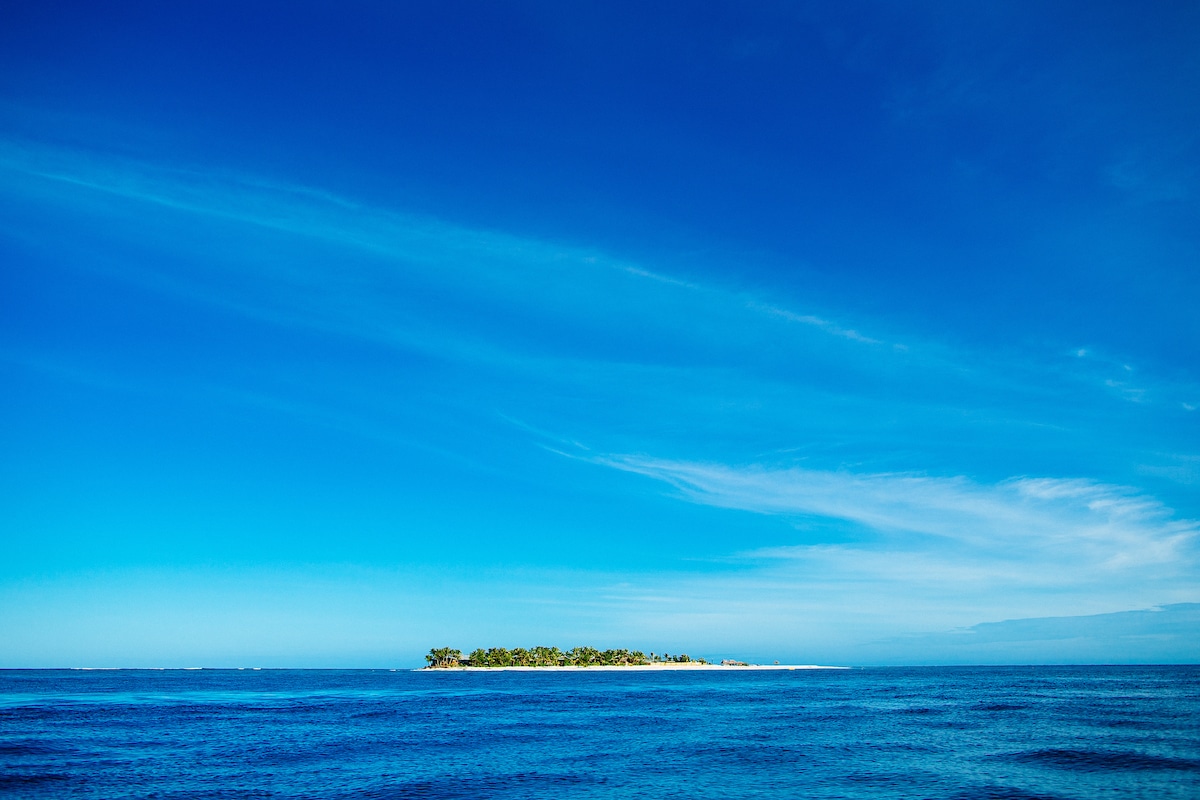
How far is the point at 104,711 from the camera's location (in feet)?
268

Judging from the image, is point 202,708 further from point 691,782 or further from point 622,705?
point 691,782

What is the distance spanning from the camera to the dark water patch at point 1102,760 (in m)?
38.1

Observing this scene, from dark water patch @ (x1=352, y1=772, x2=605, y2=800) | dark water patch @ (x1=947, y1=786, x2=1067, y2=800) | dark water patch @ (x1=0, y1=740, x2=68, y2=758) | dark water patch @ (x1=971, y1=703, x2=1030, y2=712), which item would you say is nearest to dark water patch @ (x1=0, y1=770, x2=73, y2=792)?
dark water patch @ (x1=0, y1=740, x2=68, y2=758)

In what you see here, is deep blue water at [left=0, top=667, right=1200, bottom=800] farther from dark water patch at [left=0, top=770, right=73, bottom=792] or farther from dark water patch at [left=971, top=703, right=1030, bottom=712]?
dark water patch at [left=971, top=703, right=1030, bottom=712]

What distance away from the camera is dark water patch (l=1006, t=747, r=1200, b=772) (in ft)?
125

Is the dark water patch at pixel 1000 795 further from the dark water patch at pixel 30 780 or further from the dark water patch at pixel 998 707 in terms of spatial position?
the dark water patch at pixel 998 707

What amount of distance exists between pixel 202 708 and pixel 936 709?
86035 mm

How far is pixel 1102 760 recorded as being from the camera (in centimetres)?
4056

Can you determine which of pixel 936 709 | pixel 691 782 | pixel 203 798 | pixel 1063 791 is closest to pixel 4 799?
pixel 203 798

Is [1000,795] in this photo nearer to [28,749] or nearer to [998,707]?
[998,707]

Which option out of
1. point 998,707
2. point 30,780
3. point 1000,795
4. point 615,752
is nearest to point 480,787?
point 615,752

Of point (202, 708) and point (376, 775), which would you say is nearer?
point (376, 775)

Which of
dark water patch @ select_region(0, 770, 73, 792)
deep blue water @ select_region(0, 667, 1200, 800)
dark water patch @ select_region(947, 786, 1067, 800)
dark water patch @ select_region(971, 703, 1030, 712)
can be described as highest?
dark water patch @ select_region(0, 770, 73, 792)

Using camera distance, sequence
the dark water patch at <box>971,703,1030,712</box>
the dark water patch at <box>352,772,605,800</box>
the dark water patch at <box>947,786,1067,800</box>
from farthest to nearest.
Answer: the dark water patch at <box>971,703,1030,712</box> < the dark water patch at <box>352,772,605,800</box> < the dark water patch at <box>947,786,1067,800</box>
